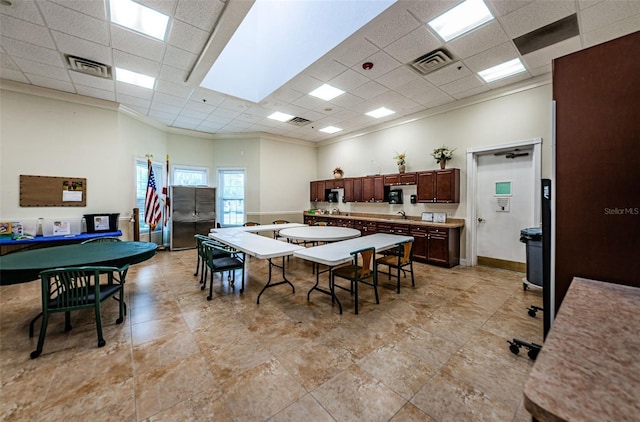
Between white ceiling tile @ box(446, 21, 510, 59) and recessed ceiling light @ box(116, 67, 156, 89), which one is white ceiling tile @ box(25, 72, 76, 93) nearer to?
recessed ceiling light @ box(116, 67, 156, 89)

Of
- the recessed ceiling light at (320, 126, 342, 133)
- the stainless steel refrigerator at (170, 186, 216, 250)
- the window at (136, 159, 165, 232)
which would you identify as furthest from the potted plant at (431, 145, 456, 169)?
the window at (136, 159, 165, 232)

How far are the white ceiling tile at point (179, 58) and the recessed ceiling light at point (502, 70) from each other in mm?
4591

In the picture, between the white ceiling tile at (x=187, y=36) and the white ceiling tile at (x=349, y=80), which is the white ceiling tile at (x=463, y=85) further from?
the white ceiling tile at (x=187, y=36)

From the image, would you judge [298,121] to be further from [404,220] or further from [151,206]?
[151,206]

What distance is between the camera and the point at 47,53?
3584mm

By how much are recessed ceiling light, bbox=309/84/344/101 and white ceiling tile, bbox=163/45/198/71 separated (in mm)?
2055

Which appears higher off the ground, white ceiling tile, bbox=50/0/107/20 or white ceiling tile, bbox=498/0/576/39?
white ceiling tile, bbox=50/0/107/20

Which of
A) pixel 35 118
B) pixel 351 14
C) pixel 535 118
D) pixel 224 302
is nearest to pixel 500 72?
pixel 535 118

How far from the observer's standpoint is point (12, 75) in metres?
4.19

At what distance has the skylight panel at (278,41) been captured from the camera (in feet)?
10.6

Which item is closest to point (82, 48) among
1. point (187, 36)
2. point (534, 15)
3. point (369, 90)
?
point (187, 36)

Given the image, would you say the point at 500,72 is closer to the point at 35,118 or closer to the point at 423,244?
the point at 423,244

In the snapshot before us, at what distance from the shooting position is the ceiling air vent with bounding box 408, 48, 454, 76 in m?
3.53

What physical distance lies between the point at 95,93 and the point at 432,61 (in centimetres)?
620
